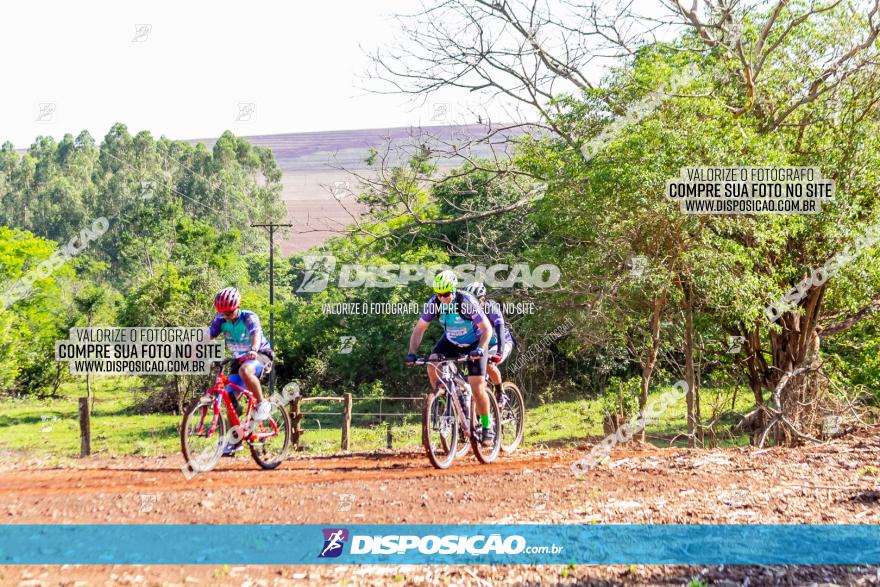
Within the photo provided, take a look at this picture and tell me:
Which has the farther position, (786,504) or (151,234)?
(151,234)

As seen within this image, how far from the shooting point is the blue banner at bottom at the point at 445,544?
5430 millimetres

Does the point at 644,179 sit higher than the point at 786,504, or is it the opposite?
the point at 644,179

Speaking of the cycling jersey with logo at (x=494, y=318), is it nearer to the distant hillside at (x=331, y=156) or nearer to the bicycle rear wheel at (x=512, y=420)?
the bicycle rear wheel at (x=512, y=420)

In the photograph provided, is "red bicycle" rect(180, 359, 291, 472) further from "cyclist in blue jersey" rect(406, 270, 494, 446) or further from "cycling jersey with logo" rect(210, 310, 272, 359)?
"cyclist in blue jersey" rect(406, 270, 494, 446)

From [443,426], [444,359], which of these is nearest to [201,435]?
[443,426]

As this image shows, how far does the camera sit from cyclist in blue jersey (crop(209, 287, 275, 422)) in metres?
8.97

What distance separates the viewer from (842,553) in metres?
5.39

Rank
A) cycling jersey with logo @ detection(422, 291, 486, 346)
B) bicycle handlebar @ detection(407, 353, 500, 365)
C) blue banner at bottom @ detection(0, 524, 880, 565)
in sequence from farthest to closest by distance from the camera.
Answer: cycling jersey with logo @ detection(422, 291, 486, 346) < bicycle handlebar @ detection(407, 353, 500, 365) < blue banner at bottom @ detection(0, 524, 880, 565)

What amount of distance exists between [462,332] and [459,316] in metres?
0.22

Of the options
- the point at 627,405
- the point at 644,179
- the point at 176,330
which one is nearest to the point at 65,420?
the point at 176,330

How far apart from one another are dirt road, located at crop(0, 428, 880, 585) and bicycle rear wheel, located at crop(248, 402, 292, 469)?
0.21 meters

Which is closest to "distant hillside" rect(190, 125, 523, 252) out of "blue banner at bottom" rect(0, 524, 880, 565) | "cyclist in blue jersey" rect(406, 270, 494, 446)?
"cyclist in blue jersey" rect(406, 270, 494, 446)

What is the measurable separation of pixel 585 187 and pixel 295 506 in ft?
35.5

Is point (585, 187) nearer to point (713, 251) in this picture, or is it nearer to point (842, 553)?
point (713, 251)
